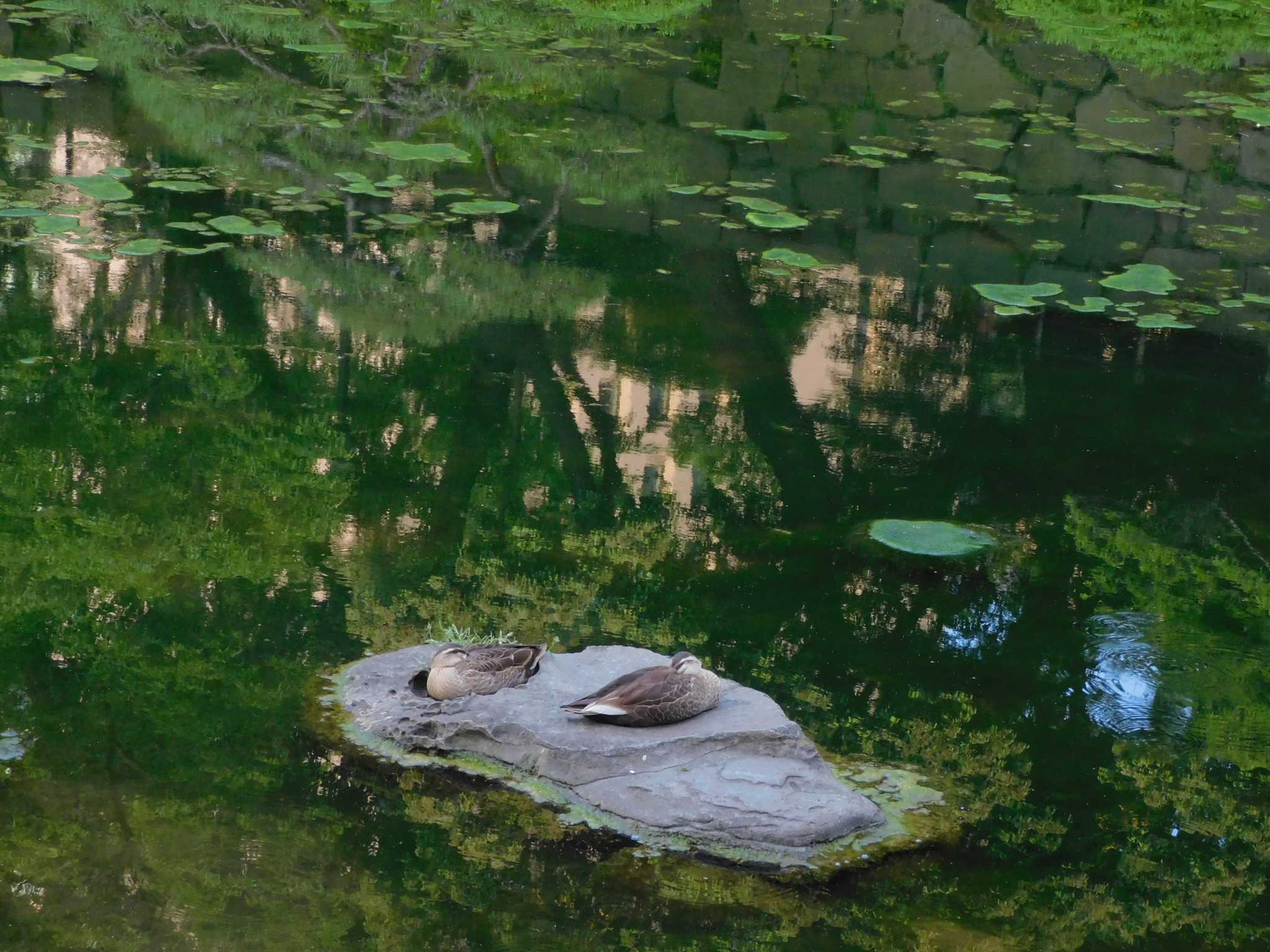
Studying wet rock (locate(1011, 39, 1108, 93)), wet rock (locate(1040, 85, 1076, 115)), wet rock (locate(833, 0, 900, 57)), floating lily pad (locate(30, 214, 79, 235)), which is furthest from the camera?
wet rock (locate(833, 0, 900, 57))

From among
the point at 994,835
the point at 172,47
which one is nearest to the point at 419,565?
the point at 994,835

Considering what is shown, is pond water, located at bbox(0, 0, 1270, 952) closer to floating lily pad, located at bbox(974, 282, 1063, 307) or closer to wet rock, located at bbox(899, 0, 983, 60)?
floating lily pad, located at bbox(974, 282, 1063, 307)

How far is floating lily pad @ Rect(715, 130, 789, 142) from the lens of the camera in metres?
10.4

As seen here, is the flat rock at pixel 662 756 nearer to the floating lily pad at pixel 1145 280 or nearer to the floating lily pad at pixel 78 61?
the floating lily pad at pixel 1145 280

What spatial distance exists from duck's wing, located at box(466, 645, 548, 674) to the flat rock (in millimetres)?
55

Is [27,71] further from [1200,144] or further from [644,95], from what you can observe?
[1200,144]

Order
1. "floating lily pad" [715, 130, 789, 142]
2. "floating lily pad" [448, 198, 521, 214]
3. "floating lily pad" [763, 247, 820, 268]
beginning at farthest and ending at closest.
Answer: "floating lily pad" [715, 130, 789, 142]
"floating lily pad" [448, 198, 521, 214]
"floating lily pad" [763, 247, 820, 268]

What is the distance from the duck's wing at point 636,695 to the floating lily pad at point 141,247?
427 centimetres

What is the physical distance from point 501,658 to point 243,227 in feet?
14.2

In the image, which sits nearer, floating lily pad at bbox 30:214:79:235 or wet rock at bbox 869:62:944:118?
floating lily pad at bbox 30:214:79:235

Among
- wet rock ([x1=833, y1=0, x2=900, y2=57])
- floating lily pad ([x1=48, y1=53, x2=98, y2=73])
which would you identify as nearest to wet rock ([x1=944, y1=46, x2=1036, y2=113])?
wet rock ([x1=833, y1=0, x2=900, y2=57])

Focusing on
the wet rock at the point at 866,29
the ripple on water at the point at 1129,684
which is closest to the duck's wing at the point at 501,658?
the ripple on water at the point at 1129,684

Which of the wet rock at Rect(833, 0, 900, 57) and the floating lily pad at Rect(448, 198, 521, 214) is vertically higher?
the wet rock at Rect(833, 0, 900, 57)

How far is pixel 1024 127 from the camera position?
11.4m
